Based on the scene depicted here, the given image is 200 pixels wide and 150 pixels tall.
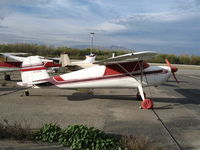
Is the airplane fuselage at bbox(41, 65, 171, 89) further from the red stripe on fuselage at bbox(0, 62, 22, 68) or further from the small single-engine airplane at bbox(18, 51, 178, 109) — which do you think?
the red stripe on fuselage at bbox(0, 62, 22, 68)

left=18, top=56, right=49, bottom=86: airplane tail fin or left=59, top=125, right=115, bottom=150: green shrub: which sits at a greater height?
left=18, top=56, right=49, bottom=86: airplane tail fin

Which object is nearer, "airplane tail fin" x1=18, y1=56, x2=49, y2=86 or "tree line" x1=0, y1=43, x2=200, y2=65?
"airplane tail fin" x1=18, y1=56, x2=49, y2=86

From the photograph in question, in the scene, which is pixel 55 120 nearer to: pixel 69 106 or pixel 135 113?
pixel 69 106

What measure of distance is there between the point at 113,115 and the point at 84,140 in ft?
10.1

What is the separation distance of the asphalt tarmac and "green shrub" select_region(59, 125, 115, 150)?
0.33 meters

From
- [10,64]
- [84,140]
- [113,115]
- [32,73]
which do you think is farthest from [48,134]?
[10,64]

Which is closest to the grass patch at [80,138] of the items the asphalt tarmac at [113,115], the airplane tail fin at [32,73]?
the asphalt tarmac at [113,115]

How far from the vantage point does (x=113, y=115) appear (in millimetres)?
7391

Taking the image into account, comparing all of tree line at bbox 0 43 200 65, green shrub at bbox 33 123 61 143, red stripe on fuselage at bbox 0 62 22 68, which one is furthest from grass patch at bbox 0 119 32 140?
tree line at bbox 0 43 200 65

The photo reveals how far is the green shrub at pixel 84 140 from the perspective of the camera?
170 inches

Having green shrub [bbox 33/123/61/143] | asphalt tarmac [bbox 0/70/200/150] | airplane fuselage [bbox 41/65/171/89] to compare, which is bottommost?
asphalt tarmac [bbox 0/70/200/150]

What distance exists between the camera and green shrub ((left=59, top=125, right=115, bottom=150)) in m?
4.31

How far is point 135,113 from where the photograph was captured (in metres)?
Result: 7.80

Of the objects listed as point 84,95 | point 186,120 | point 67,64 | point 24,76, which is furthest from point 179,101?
point 67,64
